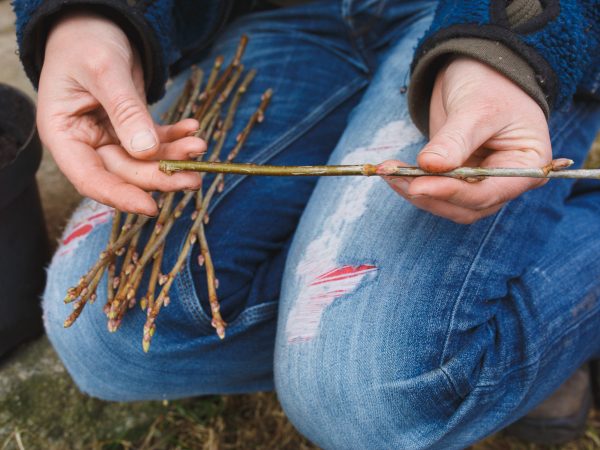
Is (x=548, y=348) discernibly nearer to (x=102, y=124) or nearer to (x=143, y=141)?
(x=143, y=141)

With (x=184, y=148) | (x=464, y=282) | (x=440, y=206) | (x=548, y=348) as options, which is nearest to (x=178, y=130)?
(x=184, y=148)

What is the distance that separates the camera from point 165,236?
1.18 metres

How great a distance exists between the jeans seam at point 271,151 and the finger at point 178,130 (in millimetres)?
239

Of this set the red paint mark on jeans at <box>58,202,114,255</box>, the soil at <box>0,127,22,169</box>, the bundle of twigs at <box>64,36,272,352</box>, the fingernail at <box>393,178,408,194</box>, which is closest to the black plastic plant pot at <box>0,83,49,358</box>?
the soil at <box>0,127,22,169</box>

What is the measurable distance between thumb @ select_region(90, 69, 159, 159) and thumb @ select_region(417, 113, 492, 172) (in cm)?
41

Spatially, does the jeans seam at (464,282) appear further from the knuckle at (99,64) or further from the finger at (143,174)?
the knuckle at (99,64)

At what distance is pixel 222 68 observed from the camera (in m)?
1.52

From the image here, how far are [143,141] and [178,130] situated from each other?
0.42ft

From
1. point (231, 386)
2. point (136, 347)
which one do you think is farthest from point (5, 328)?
point (231, 386)

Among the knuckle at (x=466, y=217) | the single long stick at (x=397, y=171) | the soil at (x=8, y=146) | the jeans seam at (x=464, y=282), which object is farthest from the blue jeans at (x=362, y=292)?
the single long stick at (x=397, y=171)

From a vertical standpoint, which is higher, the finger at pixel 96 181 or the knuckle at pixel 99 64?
the knuckle at pixel 99 64

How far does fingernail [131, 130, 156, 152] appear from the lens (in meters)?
0.92

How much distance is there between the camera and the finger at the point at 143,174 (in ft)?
3.06

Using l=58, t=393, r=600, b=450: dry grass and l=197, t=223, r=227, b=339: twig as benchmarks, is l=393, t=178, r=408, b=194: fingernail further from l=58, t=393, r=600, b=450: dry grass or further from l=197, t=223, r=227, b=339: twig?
l=58, t=393, r=600, b=450: dry grass
